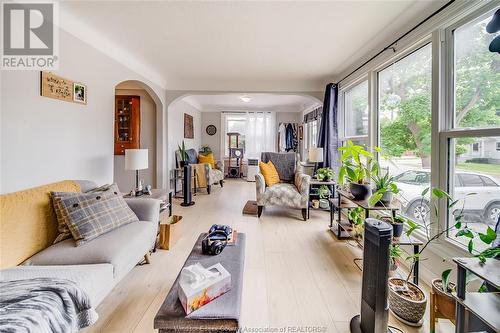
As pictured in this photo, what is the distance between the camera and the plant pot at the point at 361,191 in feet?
7.70

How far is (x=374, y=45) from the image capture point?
2672 millimetres

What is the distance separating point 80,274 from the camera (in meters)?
1.29

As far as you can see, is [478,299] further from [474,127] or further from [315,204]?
[315,204]

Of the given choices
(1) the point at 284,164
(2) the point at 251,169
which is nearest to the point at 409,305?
(1) the point at 284,164

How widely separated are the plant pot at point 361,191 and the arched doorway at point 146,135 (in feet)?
11.3

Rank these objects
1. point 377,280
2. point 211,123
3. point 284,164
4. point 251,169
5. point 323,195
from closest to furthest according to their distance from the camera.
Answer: point 377,280 → point 323,195 → point 284,164 → point 251,169 → point 211,123

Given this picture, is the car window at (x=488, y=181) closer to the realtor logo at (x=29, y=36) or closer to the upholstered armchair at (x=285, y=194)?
the upholstered armchair at (x=285, y=194)

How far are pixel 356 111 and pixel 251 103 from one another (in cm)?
379

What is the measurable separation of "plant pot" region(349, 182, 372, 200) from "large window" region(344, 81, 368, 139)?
1.03 meters

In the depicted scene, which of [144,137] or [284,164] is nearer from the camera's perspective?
[284,164]

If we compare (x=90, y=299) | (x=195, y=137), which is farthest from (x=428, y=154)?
(x=195, y=137)

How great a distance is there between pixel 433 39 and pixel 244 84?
2941mm

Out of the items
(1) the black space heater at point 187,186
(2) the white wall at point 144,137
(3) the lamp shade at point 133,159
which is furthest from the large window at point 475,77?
(2) the white wall at point 144,137

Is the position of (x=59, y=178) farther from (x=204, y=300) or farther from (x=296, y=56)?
(x=296, y=56)
